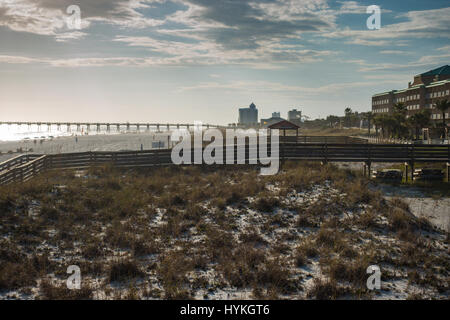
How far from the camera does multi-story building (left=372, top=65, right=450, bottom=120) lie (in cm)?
10244

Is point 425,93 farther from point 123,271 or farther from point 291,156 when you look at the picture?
point 123,271

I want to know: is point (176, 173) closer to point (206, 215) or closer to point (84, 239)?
point (206, 215)

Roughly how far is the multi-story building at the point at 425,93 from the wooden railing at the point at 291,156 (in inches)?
3495

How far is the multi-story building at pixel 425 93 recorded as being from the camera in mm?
102438

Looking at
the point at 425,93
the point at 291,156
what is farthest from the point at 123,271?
the point at 425,93

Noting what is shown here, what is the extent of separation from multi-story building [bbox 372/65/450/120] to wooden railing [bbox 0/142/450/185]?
88764 millimetres

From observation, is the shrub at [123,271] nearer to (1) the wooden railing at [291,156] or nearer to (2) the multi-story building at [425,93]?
(1) the wooden railing at [291,156]

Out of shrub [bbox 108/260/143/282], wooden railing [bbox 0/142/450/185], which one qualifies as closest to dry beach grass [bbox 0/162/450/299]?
shrub [bbox 108/260/143/282]

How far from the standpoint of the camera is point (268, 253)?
35.4 ft

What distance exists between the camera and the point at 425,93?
11331 centimetres

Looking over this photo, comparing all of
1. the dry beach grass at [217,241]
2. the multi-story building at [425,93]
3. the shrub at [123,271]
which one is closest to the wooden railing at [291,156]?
the dry beach grass at [217,241]

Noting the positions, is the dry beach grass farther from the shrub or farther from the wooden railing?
the wooden railing
